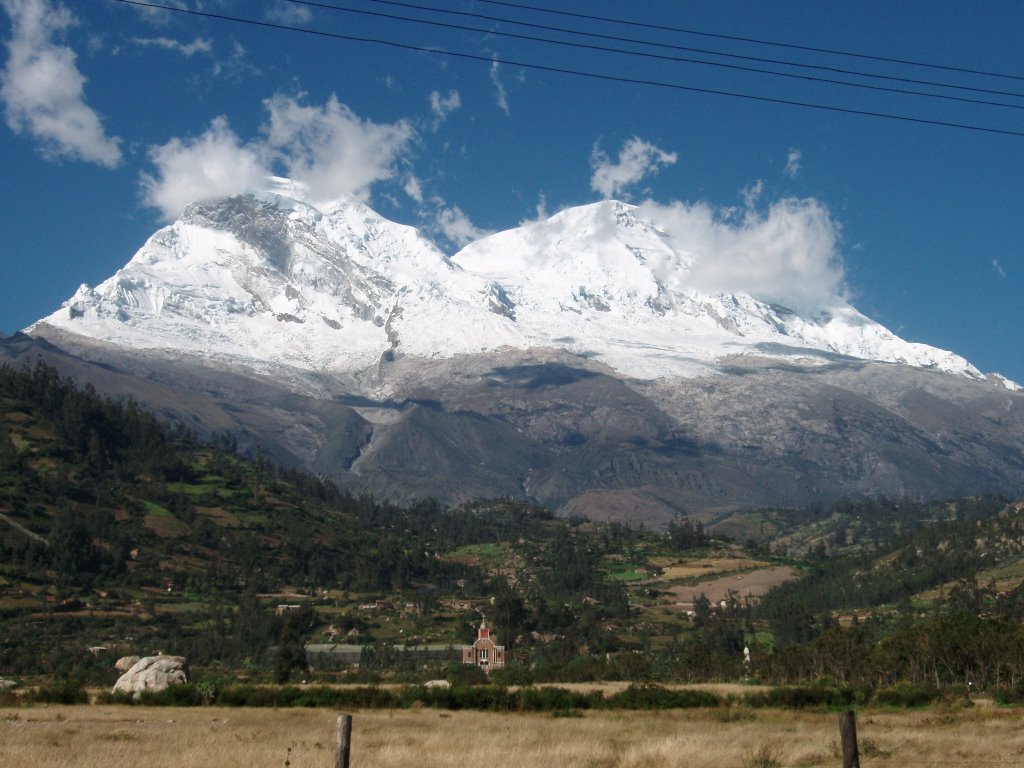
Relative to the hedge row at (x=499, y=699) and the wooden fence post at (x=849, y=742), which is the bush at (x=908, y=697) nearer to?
the hedge row at (x=499, y=699)

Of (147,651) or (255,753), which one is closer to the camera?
(255,753)

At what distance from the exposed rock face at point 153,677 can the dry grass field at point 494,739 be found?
7.61m

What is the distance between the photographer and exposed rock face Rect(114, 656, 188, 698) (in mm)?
62062

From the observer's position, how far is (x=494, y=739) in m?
39.4

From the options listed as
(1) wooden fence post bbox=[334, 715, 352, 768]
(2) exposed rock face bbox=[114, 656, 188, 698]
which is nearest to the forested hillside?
(2) exposed rock face bbox=[114, 656, 188, 698]

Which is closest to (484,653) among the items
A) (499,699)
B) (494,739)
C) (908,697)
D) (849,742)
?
(499,699)

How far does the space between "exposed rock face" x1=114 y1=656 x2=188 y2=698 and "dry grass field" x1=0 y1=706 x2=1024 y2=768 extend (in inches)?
299

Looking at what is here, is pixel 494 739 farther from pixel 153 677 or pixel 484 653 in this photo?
pixel 484 653

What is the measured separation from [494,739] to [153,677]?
3232cm

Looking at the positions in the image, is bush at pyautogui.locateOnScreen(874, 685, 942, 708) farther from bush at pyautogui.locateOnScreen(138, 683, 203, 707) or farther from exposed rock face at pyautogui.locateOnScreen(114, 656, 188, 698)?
exposed rock face at pyautogui.locateOnScreen(114, 656, 188, 698)

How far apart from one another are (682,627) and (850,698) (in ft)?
357

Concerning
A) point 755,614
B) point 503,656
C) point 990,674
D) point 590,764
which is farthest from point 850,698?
point 755,614

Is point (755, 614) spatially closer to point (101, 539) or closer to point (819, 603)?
point (819, 603)

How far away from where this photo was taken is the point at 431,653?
136 metres
